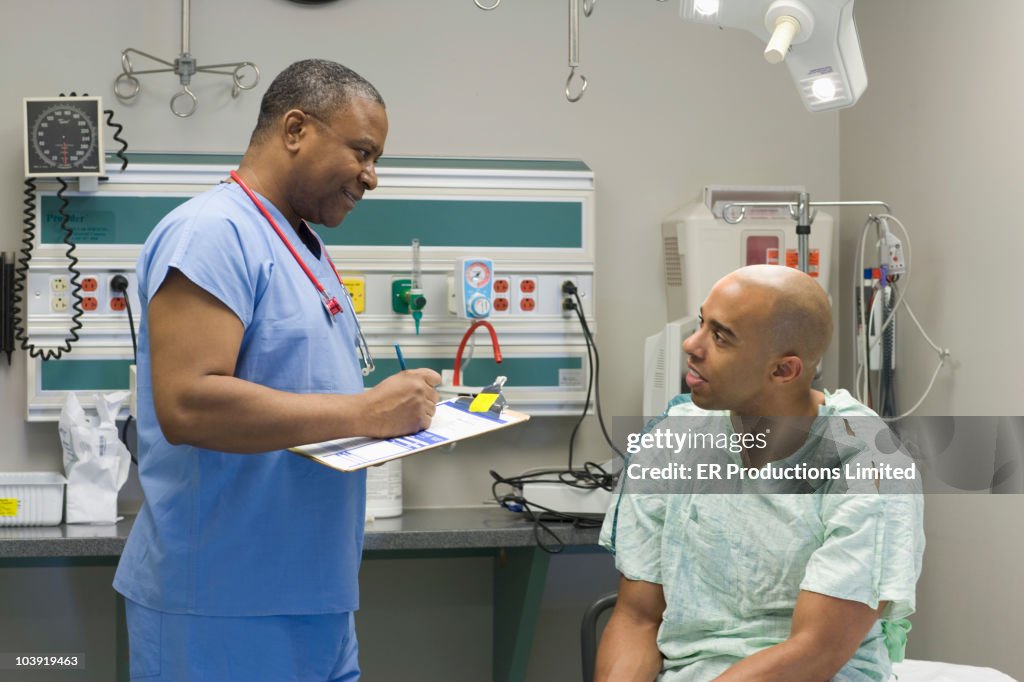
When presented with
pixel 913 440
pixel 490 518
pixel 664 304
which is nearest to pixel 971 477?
pixel 913 440

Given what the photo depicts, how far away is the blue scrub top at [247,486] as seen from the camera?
1458 mm

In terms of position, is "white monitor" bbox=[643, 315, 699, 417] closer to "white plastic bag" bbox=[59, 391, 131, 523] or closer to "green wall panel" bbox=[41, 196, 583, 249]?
"green wall panel" bbox=[41, 196, 583, 249]

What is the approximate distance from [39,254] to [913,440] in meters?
2.34

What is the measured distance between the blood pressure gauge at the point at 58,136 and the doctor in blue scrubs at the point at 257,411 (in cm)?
136

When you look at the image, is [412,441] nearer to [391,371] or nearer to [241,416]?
[241,416]

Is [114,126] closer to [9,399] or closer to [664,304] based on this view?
[9,399]

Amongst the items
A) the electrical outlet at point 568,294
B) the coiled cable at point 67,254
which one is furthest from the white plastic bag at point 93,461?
the electrical outlet at point 568,294

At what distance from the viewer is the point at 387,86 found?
302cm

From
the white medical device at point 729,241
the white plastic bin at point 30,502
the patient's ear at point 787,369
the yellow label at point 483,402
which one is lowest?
the white plastic bin at point 30,502

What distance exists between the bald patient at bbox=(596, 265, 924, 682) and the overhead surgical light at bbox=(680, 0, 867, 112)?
1.43 feet

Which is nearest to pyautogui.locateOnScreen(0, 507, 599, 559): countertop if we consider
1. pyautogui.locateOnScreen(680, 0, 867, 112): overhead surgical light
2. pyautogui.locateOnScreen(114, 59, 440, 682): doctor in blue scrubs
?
pyautogui.locateOnScreen(114, 59, 440, 682): doctor in blue scrubs

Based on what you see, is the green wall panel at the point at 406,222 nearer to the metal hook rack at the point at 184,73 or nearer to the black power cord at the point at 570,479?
the black power cord at the point at 570,479

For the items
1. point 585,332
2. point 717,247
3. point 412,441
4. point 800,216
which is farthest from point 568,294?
point 412,441

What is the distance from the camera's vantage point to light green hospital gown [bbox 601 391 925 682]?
1.54 meters
